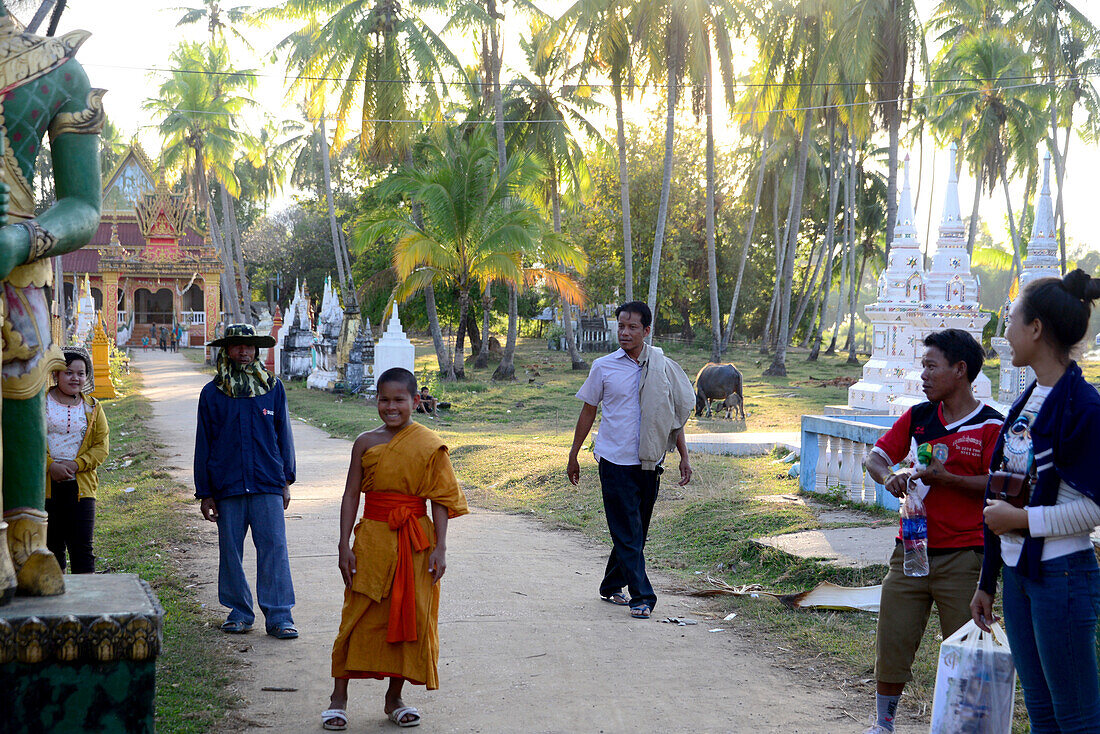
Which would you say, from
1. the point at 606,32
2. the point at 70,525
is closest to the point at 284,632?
the point at 70,525

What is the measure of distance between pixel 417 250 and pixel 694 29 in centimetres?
806

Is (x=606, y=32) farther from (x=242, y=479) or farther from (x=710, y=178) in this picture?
(x=242, y=479)

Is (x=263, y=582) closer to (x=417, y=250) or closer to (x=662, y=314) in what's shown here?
(x=417, y=250)

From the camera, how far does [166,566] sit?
273 inches

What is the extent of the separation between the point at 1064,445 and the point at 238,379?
4.17 m

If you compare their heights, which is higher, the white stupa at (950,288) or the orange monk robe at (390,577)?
the white stupa at (950,288)

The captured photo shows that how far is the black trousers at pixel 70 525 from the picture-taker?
17.9ft

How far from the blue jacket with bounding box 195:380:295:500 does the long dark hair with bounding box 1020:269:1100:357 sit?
376 centimetres

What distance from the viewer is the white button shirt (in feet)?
20.1

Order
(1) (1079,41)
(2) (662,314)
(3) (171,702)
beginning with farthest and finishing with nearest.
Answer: (2) (662,314)
(1) (1079,41)
(3) (171,702)

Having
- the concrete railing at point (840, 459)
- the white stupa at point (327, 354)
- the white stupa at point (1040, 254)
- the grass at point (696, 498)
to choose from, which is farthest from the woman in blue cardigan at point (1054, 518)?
the white stupa at point (327, 354)

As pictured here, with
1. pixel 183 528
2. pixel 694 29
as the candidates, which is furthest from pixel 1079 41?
pixel 183 528

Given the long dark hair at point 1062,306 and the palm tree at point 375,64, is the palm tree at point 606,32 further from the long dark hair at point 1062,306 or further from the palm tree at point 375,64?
the long dark hair at point 1062,306

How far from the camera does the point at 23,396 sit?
116 inches
